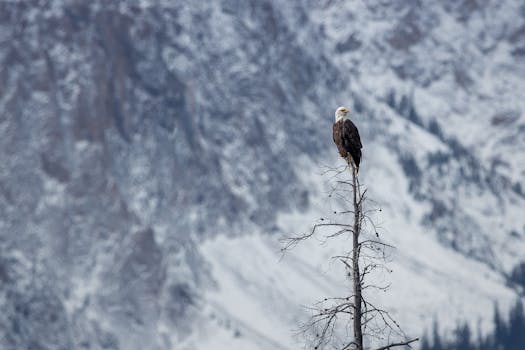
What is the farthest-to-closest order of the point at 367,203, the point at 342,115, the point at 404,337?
the point at 342,115 → the point at 367,203 → the point at 404,337

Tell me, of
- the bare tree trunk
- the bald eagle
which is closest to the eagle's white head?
the bald eagle

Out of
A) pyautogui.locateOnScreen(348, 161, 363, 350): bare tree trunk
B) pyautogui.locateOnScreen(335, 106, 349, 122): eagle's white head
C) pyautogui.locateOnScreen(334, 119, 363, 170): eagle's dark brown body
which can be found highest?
pyautogui.locateOnScreen(335, 106, 349, 122): eagle's white head

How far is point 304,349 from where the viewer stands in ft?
83.0

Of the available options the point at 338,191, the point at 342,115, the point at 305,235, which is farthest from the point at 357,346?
the point at 342,115

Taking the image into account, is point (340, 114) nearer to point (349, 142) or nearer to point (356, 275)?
point (349, 142)

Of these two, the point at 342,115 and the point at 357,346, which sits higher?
the point at 342,115

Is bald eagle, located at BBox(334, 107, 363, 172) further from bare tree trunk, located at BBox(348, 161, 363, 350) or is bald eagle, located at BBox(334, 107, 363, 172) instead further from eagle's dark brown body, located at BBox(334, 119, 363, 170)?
bare tree trunk, located at BBox(348, 161, 363, 350)

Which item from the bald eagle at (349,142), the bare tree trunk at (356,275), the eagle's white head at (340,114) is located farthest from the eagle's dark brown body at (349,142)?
the bare tree trunk at (356,275)

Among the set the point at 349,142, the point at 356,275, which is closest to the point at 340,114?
the point at 349,142

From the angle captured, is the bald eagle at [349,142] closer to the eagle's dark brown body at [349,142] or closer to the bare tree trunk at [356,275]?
the eagle's dark brown body at [349,142]

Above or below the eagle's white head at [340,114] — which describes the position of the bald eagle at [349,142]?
below

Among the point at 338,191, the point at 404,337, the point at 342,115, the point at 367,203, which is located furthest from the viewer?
the point at 342,115

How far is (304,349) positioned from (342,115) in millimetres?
6536

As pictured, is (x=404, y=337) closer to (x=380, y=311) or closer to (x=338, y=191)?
(x=380, y=311)
